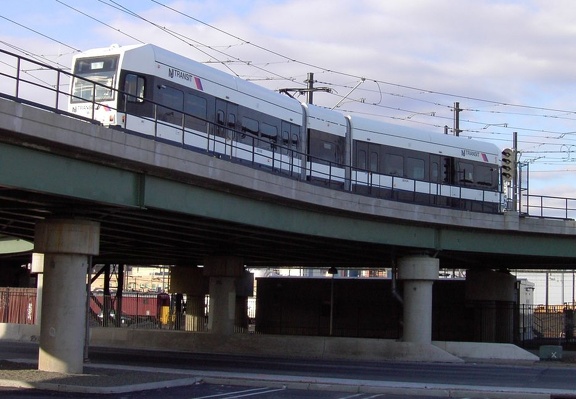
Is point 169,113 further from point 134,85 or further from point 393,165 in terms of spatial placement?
point 393,165

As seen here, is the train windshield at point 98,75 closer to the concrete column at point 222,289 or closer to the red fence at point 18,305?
the concrete column at point 222,289

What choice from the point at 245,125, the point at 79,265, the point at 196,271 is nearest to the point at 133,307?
the point at 196,271

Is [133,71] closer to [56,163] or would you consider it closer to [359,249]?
[56,163]

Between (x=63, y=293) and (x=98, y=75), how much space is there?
26.5 feet

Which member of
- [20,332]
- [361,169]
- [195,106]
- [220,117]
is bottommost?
[20,332]

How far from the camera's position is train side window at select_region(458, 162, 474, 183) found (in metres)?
43.2

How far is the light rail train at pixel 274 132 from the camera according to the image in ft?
91.9

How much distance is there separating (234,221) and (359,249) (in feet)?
47.5

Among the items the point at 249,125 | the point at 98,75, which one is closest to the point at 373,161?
the point at 249,125

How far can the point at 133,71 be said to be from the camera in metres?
28.0

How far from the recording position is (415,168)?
1630 inches

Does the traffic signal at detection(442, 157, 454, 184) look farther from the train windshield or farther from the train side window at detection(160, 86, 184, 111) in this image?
the train windshield

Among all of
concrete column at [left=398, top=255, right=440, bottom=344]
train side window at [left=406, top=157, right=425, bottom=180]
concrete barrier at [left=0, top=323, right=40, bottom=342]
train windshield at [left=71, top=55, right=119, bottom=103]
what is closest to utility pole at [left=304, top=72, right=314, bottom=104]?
train side window at [left=406, top=157, right=425, bottom=180]

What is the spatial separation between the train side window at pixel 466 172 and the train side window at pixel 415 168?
242 centimetres
